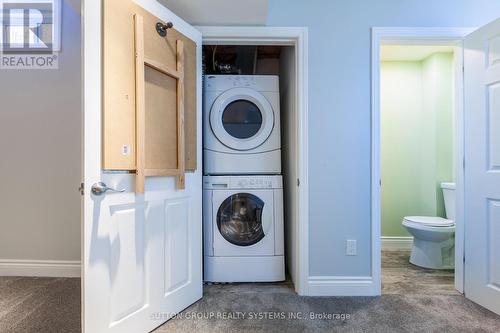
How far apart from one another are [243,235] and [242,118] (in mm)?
949

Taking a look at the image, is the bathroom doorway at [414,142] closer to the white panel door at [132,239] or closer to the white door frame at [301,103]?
the white door frame at [301,103]

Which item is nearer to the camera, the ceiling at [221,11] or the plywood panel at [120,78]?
the plywood panel at [120,78]

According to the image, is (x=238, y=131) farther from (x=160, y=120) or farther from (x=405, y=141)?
(x=405, y=141)

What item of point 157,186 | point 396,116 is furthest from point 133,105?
point 396,116

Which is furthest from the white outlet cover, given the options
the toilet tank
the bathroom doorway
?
the toilet tank

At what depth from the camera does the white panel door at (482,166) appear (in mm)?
1718

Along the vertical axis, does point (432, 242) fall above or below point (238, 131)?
below

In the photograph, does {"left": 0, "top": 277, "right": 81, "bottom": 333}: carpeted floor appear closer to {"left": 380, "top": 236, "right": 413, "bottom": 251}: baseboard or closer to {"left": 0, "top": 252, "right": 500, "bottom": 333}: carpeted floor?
{"left": 0, "top": 252, "right": 500, "bottom": 333}: carpeted floor

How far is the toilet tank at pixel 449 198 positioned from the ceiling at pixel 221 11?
2406 millimetres

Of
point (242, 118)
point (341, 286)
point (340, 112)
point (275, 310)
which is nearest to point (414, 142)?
point (340, 112)

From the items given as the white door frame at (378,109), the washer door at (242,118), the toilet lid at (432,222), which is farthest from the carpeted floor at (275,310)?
the washer door at (242,118)

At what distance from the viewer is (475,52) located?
184 cm

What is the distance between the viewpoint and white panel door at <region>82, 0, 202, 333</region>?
3.94 feet

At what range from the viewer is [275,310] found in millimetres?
1733
